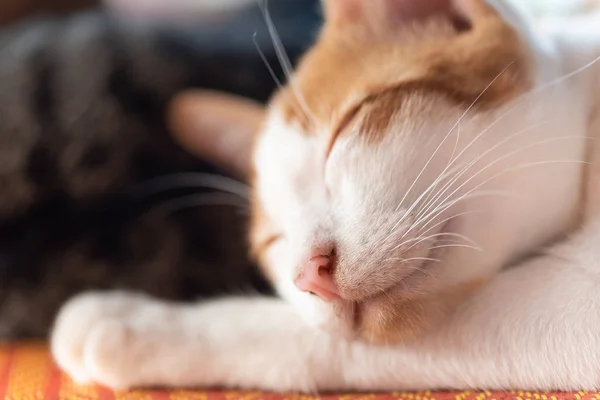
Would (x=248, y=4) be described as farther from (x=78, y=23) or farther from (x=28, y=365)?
(x=28, y=365)

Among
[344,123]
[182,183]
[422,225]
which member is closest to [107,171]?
[182,183]

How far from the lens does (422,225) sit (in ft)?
2.13

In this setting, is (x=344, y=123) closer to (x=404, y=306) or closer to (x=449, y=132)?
(x=449, y=132)

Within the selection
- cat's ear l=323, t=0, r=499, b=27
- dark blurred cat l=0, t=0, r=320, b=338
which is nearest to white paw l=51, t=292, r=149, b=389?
dark blurred cat l=0, t=0, r=320, b=338

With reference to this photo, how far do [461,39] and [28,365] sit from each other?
73cm

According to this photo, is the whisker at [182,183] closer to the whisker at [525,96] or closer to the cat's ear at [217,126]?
the cat's ear at [217,126]

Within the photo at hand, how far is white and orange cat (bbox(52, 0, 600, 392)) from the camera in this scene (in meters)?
0.64

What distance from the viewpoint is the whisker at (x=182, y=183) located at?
43.6 inches

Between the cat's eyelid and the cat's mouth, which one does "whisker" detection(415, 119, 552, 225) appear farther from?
the cat's eyelid

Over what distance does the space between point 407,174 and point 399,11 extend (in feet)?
0.85

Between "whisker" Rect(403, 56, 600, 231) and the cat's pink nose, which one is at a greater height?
"whisker" Rect(403, 56, 600, 231)

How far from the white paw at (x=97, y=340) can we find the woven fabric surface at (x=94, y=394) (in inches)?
0.7

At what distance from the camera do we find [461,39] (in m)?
0.72

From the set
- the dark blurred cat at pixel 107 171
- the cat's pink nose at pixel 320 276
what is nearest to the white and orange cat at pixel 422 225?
the cat's pink nose at pixel 320 276
